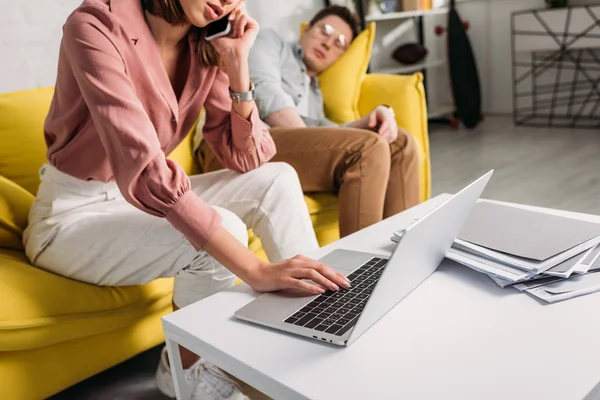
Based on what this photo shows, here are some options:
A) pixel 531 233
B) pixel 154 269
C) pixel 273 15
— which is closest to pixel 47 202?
pixel 154 269

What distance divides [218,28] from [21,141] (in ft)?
2.12

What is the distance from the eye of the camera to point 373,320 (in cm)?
85

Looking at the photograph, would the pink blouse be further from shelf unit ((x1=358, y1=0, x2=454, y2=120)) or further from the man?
shelf unit ((x1=358, y1=0, x2=454, y2=120))

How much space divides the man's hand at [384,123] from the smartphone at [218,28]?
684 mm

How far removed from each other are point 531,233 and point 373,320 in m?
0.39

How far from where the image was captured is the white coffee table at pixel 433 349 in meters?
0.70

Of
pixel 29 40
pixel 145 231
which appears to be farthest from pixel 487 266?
pixel 29 40

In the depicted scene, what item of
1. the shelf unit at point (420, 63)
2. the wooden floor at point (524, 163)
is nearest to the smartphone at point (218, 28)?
the wooden floor at point (524, 163)

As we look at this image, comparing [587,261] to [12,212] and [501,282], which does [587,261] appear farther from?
[12,212]

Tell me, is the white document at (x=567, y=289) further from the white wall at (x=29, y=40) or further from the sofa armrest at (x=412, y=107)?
the white wall at (x=29, y=40)

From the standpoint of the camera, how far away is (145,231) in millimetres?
1199

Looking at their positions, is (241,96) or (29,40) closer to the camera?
(241,96)

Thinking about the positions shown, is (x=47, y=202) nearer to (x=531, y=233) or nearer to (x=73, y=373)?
(x=73, y=373)

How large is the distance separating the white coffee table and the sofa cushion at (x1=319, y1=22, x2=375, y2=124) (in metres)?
1.39
